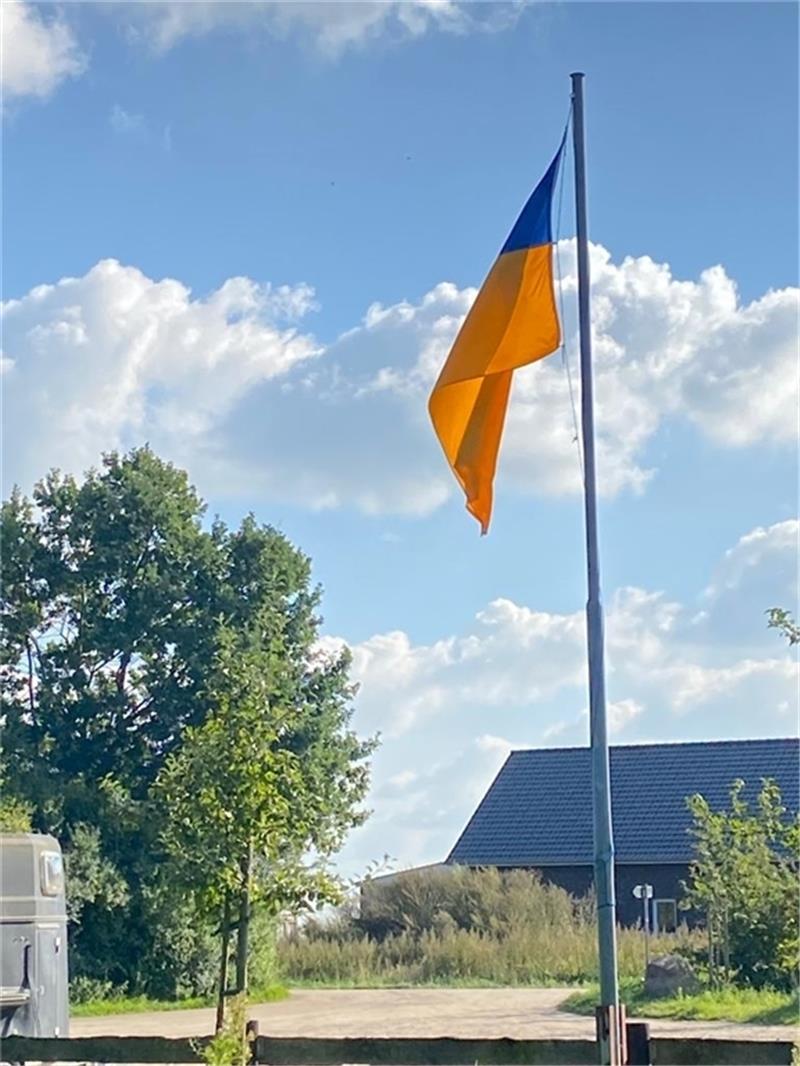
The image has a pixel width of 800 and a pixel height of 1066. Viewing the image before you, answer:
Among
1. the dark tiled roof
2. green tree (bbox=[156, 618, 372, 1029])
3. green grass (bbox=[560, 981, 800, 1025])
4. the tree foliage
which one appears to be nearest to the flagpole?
green tree (bbox=[156, 618, 372, 1029])

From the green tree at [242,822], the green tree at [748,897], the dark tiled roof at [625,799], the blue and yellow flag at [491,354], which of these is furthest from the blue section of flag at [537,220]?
the dark tiled roof at [625,799]

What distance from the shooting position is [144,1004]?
34.0 meters

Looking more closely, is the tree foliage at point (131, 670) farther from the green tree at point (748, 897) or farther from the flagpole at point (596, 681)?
the flagpole at point (596, 681)

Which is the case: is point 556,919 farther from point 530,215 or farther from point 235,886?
point 530,215

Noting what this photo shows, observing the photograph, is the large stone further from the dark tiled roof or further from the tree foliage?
the dark tiled roof

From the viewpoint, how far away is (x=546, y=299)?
10375mm

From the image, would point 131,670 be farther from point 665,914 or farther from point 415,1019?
point 665,914

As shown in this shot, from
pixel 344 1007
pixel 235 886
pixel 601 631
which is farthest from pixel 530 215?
pixel 344 1007

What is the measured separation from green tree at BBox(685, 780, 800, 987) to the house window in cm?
1639

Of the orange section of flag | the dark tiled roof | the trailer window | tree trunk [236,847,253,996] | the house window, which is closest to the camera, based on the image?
the orange section of flag

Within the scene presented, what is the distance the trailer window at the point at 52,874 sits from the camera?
46.8 ft

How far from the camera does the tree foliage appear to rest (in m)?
34.8

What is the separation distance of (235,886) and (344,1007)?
13709 millimetres

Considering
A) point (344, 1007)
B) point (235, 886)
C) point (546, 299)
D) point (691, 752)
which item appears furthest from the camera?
point (691, 752)
